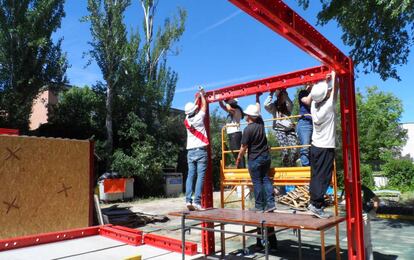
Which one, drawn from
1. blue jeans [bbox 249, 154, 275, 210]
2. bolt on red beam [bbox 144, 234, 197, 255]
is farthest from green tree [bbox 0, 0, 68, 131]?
blue jeans [bbox 249, 154, 275, 210]

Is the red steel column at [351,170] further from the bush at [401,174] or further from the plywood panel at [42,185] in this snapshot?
the bush at [401,174]

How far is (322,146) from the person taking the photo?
5.49 meters

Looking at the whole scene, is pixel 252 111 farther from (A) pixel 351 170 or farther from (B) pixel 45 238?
(B) pixel 45 238

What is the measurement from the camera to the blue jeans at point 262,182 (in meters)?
6.36

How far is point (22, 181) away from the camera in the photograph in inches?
291

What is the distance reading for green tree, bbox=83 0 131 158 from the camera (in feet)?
67.5

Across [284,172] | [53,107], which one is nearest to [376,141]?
Result: [53,107]

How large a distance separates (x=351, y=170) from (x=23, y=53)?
17.0m

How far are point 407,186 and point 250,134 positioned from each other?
21.3 metres

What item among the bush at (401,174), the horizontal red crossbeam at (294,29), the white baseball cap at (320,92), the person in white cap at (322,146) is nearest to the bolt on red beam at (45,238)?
the person in white cap at (322,146)

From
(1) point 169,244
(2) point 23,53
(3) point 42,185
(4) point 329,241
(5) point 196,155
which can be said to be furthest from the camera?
(2) point 23,53

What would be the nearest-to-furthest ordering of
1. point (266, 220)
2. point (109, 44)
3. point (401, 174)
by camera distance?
1. point (266, 220)
2. point (109, 44)
3. point (401, 174)

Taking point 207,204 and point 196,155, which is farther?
point 207,204

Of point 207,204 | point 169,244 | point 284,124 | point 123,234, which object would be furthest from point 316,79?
point 123,234
